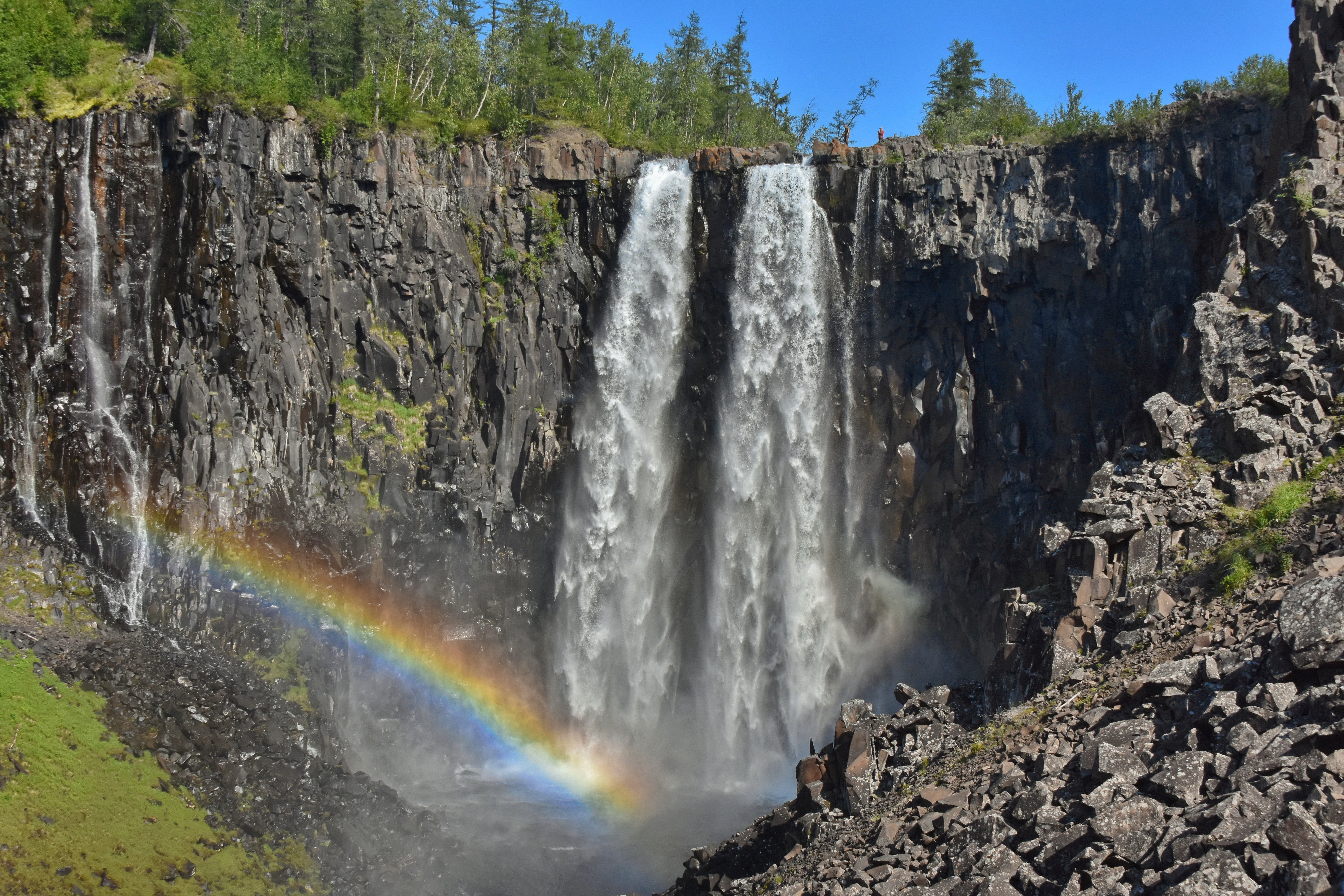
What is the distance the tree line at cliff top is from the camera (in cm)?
3425

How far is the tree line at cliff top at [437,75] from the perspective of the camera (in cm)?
3425

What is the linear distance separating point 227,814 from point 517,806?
960 centimetres

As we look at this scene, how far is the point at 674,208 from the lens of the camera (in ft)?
124

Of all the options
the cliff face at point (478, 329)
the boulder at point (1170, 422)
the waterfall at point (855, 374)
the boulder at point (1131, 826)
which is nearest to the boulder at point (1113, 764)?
the boulder at point (1131, 826)

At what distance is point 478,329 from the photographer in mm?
37688

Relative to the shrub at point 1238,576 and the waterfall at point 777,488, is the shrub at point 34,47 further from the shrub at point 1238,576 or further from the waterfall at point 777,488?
the shrub at point 1238,576

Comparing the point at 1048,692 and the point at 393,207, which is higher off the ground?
the point at 393,207

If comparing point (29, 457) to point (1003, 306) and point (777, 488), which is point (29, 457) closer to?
point (777, 488)

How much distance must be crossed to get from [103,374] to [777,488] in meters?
24.4

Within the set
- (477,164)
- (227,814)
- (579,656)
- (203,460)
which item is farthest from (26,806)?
(477,164)

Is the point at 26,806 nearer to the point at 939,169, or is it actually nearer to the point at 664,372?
the point at 664,372

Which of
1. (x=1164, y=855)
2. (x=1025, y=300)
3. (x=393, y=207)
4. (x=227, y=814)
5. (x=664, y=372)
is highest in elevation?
(x=393, y=207)

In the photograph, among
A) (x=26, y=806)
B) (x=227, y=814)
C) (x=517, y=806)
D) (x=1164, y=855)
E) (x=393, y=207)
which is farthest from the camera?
(x=393, y=207)

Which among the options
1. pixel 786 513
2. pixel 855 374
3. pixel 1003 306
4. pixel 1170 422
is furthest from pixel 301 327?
pixel 1170 422
